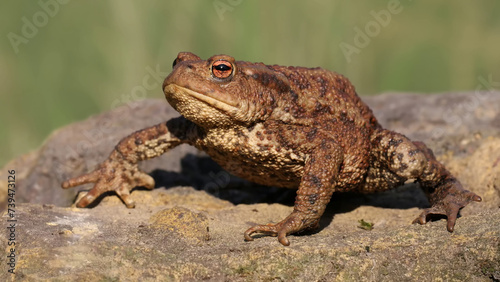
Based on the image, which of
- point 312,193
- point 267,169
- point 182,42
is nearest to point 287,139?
point 267,169

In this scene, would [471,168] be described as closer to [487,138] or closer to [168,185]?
[487,138]

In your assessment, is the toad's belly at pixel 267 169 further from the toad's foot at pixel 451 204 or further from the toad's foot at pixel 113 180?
the toad's foot at pixel 451 204

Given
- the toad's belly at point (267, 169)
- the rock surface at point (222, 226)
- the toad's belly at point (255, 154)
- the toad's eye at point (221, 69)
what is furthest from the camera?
the toad's belly at point (267, 169)

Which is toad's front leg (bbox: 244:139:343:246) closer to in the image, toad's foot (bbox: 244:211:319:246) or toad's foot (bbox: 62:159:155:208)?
toad's foot (bbox: 244:211:319:246)

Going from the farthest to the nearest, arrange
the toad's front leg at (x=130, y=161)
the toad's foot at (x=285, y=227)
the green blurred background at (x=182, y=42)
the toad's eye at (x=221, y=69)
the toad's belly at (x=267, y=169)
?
the green blurred background at (x=182, y=42), the toad's front leg at (x=130, y=161), the toad's belly at (x=267, y=169), the toad's eye at (x=221, y=69), the toad's foot at (x=285, y=227)

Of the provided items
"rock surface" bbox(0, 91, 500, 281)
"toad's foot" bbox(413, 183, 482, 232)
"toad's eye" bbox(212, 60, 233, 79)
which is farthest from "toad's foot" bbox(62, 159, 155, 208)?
"toad's foot" bbox(413, 183, 482, 232)

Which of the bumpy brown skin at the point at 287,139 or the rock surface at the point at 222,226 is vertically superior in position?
the bumpy brown skin at the point at 287,139

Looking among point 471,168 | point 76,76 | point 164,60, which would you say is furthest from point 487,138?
point 76,76

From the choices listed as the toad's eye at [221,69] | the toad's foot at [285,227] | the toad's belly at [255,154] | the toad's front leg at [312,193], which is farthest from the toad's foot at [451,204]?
the toad's eye at [221,69]
